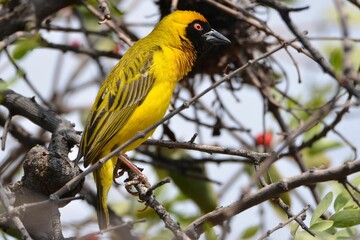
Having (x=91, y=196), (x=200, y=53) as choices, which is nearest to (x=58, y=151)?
(x=91, y=196)

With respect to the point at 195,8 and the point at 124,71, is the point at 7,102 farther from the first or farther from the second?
the point at 195,8

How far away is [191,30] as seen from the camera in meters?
5.13

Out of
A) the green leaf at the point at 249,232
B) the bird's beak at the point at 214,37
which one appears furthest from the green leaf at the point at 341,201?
the bird's beak at the point at 214,37

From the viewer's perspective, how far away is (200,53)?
17.0 feet

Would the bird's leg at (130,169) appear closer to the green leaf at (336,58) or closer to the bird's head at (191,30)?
the bird's head at (191,30)

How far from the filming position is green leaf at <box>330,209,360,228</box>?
3.28 metres

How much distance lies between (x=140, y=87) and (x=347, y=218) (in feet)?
5.70

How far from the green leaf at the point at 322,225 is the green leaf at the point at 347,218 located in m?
0.10

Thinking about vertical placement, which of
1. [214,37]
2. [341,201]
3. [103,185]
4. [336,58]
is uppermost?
[214,37]

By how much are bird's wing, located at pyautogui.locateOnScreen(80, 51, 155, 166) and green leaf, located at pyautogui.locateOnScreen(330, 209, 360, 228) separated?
148 cm

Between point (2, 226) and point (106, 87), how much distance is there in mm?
1636

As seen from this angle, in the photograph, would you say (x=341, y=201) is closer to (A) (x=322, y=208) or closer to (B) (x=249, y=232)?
(A) (x=322, y=208)

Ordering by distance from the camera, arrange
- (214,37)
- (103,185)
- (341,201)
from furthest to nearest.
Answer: (214,37)
(103,185)
(341,201)

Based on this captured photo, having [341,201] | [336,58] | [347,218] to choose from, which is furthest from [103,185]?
[336,58]
